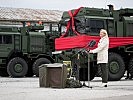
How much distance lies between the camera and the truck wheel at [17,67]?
848 inches

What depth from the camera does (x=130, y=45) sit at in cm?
1694

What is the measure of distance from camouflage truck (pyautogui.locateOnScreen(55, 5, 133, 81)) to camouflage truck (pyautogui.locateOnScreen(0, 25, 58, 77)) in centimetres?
548

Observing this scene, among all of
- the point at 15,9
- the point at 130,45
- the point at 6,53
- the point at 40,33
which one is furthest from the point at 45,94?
the point at 15,9

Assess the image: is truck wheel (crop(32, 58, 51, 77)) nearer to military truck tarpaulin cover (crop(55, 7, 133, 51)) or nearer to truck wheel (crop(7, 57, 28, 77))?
truck wheel (crop(7, 57, 28, 77))

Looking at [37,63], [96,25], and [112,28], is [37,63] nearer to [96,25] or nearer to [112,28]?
[112,28]

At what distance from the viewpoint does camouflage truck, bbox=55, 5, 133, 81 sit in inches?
632

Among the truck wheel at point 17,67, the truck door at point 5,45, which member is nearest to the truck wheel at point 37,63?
the truck wheel at point 17,67

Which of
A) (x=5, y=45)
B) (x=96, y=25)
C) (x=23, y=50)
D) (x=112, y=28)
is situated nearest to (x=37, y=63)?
(x=23, y=50)

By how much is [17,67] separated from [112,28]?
685 cm

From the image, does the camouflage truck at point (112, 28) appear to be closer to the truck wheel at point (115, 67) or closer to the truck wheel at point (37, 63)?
the truck wheel at point (115, 67)

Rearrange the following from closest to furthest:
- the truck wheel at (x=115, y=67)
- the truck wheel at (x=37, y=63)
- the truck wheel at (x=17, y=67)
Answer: the truck wheel at (x=115, y=67)
the truck wheel at (x=17, y=67)
the truck wheel at (x=37, y=63)

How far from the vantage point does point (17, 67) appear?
71.4 ft

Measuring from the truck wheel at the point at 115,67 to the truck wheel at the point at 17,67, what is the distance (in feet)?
22.8

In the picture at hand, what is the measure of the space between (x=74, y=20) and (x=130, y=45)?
2.67 metres
